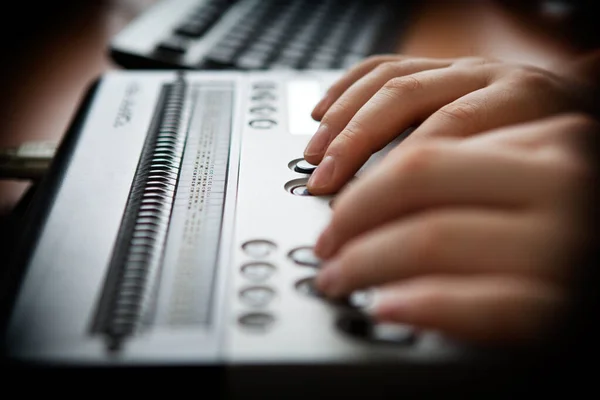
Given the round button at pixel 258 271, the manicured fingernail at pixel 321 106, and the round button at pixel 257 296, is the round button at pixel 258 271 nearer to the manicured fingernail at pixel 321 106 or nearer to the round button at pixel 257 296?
the round button at pixel 257 296

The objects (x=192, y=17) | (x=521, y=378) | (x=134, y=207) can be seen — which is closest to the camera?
(x=521, y=378)

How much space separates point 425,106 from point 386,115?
31 millimetres

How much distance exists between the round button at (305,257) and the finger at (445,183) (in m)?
0.03

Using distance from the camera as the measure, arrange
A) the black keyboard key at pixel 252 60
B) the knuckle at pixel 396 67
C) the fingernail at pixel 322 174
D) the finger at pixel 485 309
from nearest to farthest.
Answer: the finger at pixel 485 309
the fingernail at pixel 322 174
the knuckle at pixel 396 67
the black keyboard key at pixel 252 60

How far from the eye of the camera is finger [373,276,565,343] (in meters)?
0.25

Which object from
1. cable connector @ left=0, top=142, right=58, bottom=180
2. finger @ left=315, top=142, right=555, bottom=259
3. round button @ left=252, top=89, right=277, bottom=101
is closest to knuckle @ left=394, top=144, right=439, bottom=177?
finger @ left=315, top=142, right=555, bottom=259

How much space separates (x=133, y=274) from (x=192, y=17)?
48 cm

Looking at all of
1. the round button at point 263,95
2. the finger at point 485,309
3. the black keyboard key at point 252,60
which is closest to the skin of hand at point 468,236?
the finger at point 485,309

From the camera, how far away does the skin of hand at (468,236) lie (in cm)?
26

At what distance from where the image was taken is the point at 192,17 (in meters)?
0.72

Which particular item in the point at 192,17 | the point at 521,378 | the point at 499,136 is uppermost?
the point at 192,17

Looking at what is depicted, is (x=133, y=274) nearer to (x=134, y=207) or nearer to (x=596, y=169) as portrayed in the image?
→ (x=134, y=207)

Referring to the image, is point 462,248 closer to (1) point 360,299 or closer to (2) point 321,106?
(1) point 360,299

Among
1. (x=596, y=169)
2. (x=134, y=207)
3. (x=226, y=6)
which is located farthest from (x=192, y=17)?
(x=596, y=169)
